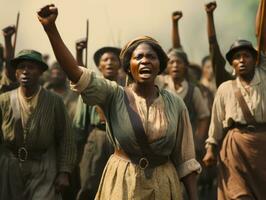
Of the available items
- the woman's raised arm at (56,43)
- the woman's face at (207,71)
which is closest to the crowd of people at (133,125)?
the woman's raised arm at (56,43)

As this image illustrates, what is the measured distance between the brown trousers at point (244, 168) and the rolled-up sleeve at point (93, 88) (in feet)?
8.46

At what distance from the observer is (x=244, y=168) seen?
32.9ft

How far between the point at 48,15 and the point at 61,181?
2.78 meters

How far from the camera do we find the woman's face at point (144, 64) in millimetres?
7898

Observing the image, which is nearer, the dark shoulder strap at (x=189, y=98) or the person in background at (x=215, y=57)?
the person in background at (x=215, y=57)

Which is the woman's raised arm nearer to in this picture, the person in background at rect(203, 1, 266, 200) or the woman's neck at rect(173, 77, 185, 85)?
the person in background at rect(203, 1, 266, 200)

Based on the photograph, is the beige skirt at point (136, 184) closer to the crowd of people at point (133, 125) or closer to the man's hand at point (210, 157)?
the crowd of people at point (133, 125)

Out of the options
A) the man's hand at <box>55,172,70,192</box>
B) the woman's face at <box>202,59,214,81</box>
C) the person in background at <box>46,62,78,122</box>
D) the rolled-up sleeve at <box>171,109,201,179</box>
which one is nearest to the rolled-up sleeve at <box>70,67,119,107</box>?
the rolled-up sleeve at <box>171,109,201,179</box>

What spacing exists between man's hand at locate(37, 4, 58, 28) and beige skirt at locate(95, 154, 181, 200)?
140 centimetres

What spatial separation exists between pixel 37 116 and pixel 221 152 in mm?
2117

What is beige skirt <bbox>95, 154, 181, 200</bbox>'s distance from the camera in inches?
305

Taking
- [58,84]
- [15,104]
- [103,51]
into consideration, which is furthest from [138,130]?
[58,84]

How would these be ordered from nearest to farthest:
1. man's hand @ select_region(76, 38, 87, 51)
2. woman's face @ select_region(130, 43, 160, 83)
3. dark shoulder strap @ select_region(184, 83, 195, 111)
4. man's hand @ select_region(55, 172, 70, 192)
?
woman's face @ select_region(130, 43, 160, 83), man's hand @ select_region(55, 172, 70, 192), man's hand @ select_region(76, 38, 87, 51), dark shoulder strap @ select_region(184, 83, 195, 111)

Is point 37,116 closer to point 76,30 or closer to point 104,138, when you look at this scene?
point 104,138
